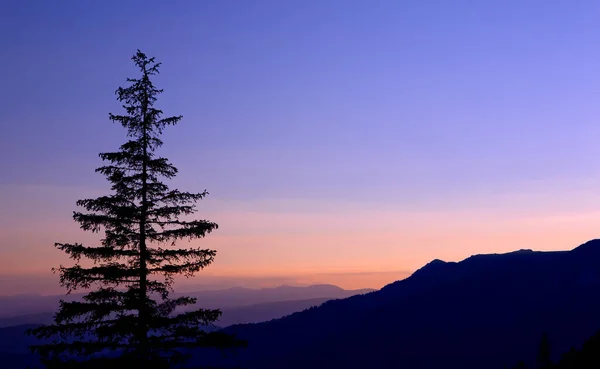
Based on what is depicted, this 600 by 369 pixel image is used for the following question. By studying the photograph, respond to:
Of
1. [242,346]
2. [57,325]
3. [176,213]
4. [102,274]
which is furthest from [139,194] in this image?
[242,346]

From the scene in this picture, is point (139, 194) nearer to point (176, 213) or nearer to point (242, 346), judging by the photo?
point (176, 213)

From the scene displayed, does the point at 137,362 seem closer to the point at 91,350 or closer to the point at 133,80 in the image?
the point at 91,350

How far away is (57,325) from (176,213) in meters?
5.79

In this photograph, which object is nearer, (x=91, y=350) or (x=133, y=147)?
(x=91, y=350)

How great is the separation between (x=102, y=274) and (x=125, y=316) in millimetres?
1736

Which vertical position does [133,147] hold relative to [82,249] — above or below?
above

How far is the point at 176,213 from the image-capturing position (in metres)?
25.8

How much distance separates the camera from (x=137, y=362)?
24234 mm

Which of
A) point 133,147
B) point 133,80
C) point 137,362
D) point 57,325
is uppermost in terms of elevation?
point 133,80

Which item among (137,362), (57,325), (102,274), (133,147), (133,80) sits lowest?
(137,362)

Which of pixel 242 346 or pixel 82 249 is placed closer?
pixel 82 249

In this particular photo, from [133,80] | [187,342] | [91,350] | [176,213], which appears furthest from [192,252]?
[133,80]

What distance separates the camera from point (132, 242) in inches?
1001

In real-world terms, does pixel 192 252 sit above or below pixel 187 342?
above
